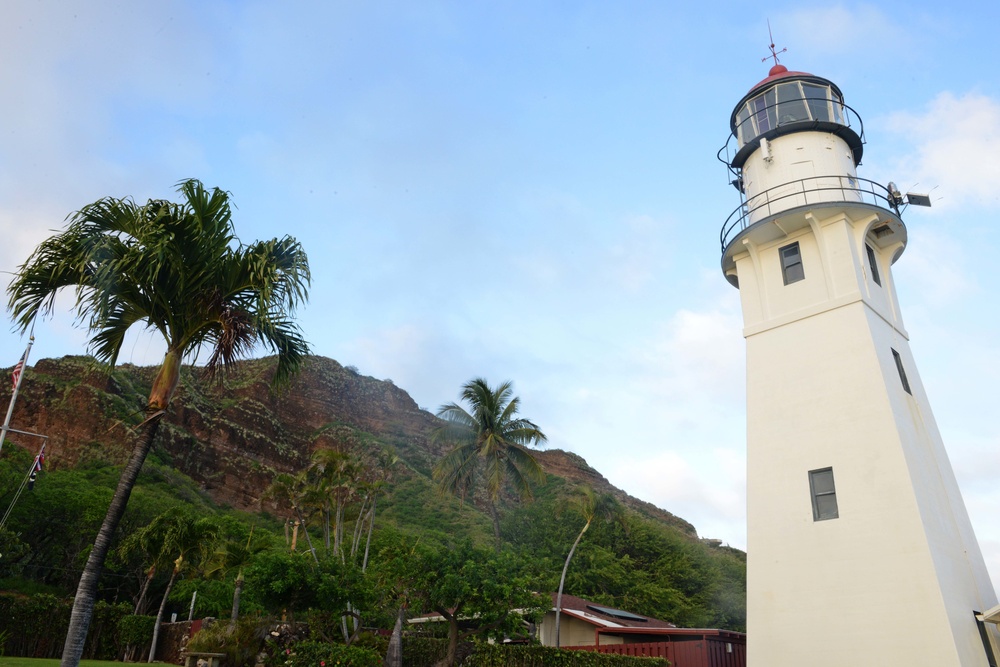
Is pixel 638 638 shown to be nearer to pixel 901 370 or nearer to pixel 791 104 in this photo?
pixel 901 370

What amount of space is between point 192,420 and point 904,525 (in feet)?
234

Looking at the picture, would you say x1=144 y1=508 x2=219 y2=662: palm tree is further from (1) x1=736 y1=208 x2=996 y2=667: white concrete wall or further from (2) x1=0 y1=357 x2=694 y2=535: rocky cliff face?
(1) x1=736 y1=208 x2=996 y2=667: white concrete wall

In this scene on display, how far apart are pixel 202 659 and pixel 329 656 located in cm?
522

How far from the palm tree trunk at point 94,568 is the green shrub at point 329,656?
8611 mm

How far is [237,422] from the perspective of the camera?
252 ft

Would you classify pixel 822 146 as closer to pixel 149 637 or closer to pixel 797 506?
pixel 797 506

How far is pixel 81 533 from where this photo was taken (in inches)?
1294

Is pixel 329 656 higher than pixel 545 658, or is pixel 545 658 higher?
pixel 545 658

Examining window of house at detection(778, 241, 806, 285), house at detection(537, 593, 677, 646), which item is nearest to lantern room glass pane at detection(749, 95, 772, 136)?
window of house at detection(778, 241, 806, 285)

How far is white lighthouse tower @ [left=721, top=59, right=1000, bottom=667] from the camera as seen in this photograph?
11438 millimetres

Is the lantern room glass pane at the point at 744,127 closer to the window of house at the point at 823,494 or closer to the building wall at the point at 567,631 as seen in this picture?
the window of house at the point at 823,494

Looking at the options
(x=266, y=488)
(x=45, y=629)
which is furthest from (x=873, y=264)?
(x=266, y=488)

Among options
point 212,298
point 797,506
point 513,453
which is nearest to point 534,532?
point 513,453

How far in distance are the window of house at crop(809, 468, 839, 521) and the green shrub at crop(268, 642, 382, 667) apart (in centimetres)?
1051
